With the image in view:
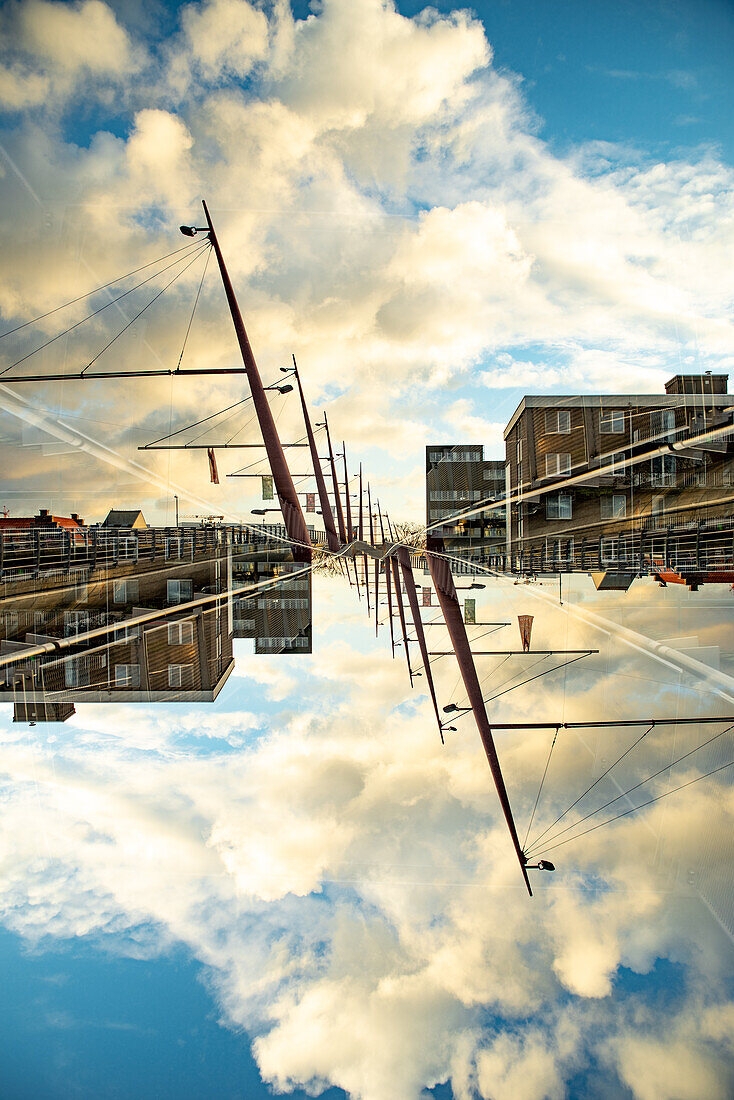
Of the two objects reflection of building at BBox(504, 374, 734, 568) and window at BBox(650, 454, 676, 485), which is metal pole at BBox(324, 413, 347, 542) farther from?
window at BBox(650, 454, 676, 485)

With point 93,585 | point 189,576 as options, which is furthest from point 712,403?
point 93,585

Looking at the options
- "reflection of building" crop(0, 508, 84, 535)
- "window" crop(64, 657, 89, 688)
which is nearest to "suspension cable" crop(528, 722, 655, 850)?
"window" crop(64, 657, 89, 688)

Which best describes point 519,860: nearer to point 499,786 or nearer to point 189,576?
point 499,786

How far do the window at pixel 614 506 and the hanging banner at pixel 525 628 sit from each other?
28.1 inches

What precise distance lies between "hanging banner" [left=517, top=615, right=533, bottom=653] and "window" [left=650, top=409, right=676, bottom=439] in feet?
3.79

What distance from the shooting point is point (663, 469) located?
6.86 feet

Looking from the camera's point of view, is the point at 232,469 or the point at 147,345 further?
the point at 232,469

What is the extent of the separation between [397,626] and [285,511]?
114 centimetres

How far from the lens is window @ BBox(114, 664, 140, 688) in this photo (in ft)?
6.70

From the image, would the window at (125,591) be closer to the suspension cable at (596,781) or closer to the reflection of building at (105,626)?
the reflection of building at (105,626)

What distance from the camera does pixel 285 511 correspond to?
2865 mm

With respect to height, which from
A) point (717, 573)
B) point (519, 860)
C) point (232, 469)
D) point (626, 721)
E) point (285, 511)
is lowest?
point (519, 860)

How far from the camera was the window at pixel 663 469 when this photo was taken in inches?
81.5

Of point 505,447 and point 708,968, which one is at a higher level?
point 505,447
